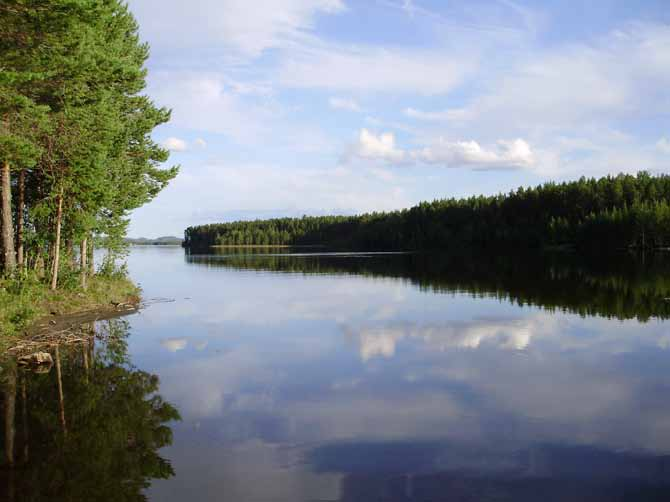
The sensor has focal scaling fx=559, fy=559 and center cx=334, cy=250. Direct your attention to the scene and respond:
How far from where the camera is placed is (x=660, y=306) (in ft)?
107

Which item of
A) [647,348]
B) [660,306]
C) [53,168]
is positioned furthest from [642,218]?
[53,168]

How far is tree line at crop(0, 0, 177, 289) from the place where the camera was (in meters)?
18.5

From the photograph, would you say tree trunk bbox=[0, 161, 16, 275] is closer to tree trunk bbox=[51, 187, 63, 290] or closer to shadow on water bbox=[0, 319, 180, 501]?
tree trunk bbox=[51, 187, 63, 290]

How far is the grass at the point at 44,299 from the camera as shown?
21897mm

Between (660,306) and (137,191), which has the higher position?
(137,191)

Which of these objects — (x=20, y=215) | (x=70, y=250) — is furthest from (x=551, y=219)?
(x=20, y=215)

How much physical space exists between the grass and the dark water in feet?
9.20

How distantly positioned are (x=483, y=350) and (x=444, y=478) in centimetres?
1229

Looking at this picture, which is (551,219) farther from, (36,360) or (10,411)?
(10,411)

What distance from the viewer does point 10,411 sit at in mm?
13172

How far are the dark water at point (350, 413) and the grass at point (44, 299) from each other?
9.20 ft

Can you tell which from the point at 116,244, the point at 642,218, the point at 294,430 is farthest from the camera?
the point at 642,218

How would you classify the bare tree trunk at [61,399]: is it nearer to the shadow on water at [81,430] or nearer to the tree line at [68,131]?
the shadow on water at [81,430]

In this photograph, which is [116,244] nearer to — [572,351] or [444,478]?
[572,351]
